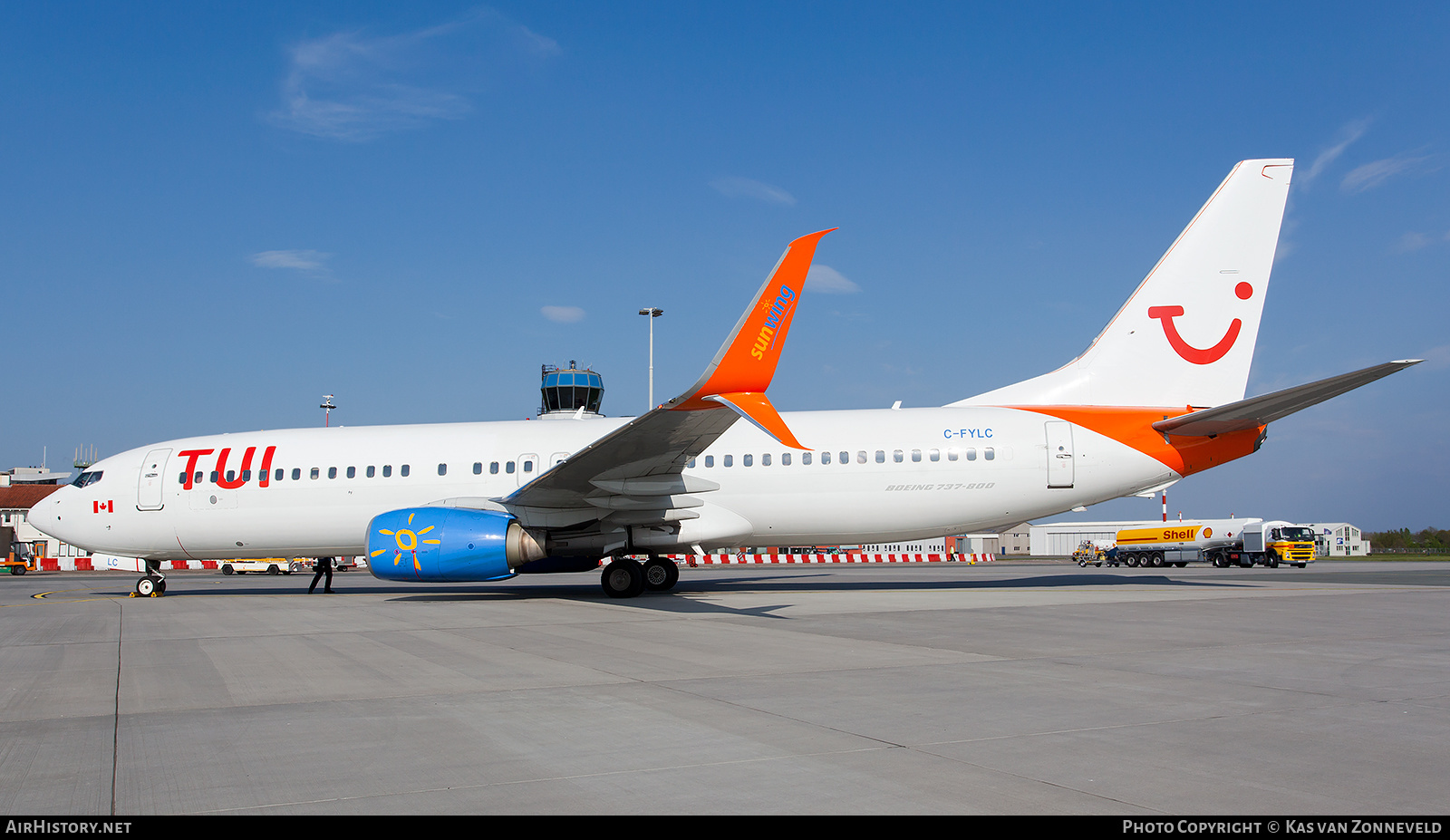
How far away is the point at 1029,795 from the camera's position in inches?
148

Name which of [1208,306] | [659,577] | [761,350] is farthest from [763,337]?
[1208,306]

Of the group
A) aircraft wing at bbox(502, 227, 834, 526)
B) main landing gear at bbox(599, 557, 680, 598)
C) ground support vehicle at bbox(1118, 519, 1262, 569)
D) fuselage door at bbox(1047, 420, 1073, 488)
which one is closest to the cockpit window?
aircraft wing at bbox(502, 227, 834, 526)

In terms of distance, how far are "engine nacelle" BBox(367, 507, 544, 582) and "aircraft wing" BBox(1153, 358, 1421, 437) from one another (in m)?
11.5

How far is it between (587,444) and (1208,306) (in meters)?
12.0

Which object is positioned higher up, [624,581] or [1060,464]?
[1060,464]

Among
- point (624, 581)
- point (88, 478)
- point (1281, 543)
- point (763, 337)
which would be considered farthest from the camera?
point (1281, 543)

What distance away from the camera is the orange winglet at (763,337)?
34.6 feet

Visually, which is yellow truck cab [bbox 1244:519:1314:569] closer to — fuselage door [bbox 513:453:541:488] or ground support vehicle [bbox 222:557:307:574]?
fuselage door [bbox 513:453:541:488]

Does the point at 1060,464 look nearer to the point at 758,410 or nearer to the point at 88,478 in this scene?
the point at 758,410

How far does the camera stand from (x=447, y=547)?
48.1 feet

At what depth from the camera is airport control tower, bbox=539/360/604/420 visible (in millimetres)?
53000

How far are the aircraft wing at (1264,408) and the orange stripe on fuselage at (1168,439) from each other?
0.60 feet

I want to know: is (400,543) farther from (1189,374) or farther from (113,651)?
(1189,374)

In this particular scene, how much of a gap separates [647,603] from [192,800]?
10969 mm
